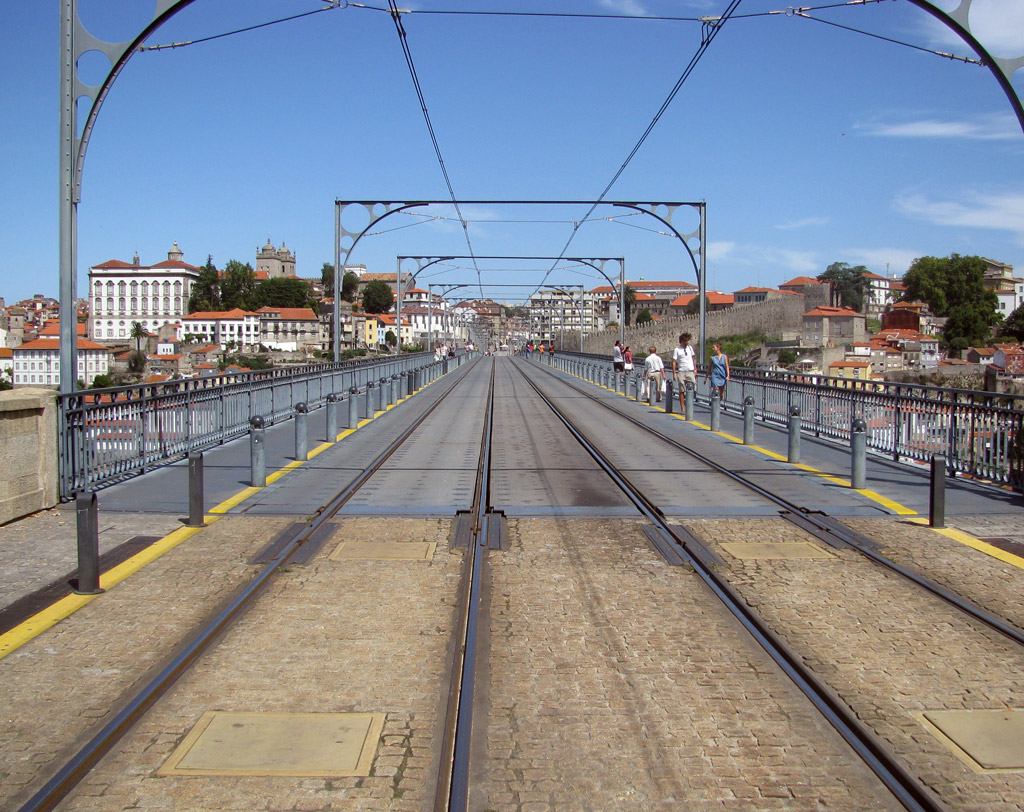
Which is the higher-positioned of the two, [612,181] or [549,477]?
[612,181]

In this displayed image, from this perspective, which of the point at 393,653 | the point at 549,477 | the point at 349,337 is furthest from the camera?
the point at 349,337

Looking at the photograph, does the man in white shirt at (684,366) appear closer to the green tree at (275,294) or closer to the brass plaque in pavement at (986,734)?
the brass plaque in pavement at (986,734)

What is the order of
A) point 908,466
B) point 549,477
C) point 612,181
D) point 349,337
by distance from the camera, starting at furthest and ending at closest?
point 349,337
point 612,181
point 908,466
point 549,477

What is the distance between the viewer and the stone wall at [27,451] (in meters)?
9.35

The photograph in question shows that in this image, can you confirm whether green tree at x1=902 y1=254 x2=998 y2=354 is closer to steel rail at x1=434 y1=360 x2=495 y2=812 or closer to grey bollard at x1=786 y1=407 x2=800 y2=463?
grey bollard at x1=786 y1=407 x2=800 y2=463

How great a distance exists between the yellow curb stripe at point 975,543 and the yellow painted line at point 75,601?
7.51 metres

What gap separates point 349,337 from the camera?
17300cm

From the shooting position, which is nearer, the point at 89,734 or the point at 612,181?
the point at 89,734


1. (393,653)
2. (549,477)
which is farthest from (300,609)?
(549,477)

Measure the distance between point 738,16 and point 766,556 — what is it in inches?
435

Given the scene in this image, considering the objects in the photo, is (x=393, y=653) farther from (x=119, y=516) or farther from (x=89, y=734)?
(x=119, y=516)

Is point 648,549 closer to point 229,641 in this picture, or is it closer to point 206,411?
point 229,641

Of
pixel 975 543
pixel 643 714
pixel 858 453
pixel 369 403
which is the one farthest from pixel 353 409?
pixel 643 714

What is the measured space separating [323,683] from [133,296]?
683ft
